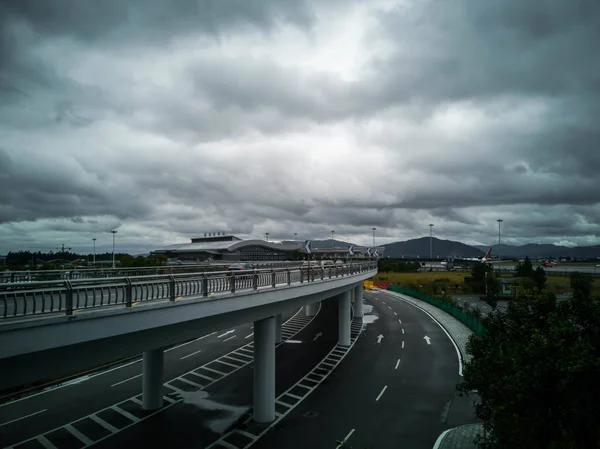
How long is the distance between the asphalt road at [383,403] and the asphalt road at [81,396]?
24.6 feet

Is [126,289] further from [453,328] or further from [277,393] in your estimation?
[453,328]

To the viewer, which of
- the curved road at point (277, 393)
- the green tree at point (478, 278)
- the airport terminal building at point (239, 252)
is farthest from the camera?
the airport terminal building at point (239, 252)

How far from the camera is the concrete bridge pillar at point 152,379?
2228cm

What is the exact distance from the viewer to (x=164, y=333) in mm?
13461

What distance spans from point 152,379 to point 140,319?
12495 mm

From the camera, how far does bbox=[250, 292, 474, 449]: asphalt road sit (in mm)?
18672

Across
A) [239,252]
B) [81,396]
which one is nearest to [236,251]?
[239,252]

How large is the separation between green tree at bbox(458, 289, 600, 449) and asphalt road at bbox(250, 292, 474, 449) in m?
5.64

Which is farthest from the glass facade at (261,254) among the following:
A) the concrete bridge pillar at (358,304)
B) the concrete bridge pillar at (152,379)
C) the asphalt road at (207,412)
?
the concrete bridge pillar at (152,379)

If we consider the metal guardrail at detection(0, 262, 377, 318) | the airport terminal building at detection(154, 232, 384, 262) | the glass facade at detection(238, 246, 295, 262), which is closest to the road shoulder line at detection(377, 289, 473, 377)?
the metal guardrail at detection(0, 262, 377, 318)

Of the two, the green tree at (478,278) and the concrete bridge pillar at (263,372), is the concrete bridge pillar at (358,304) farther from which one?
the concrete bridge pillar at (263,372)

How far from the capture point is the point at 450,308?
52.9m

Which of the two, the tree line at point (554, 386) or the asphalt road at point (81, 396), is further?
the asphalt road at point (81, 396)

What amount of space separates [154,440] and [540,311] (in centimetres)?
1760
